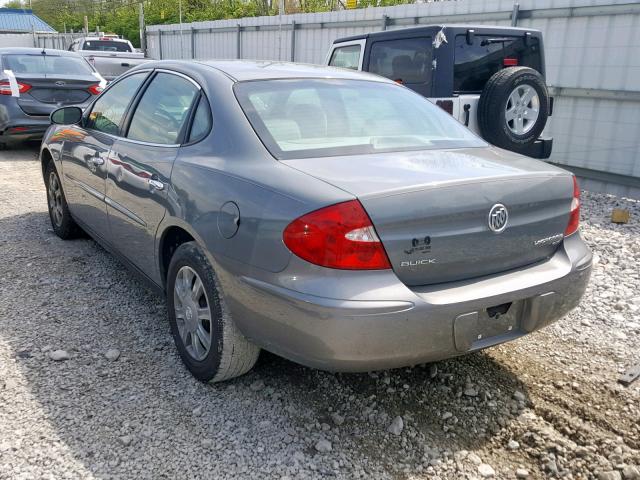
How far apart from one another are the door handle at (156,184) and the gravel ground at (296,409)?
3.00ft

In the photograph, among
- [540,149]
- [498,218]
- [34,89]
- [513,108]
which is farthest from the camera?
[34,89]

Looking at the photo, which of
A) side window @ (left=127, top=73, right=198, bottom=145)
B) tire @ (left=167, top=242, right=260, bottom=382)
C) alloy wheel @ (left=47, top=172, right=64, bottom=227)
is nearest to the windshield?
side window @ (left=127, top=73, right=198, bottom=145)

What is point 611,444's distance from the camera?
262 centimetres

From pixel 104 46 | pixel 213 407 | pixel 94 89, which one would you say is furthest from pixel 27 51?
pixel 104 46

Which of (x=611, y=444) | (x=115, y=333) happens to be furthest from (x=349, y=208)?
(x=115, y=333)

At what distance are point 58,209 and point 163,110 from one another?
224cm

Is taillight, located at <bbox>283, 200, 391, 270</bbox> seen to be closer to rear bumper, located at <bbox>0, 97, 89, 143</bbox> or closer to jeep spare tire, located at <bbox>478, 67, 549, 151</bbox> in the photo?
jeep spare tire, located at <bbox>478, 67, 549, 151</bbox>

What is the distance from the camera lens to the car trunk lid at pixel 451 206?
2.38 metres

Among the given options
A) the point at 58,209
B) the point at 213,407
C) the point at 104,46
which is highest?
the point at 104,46

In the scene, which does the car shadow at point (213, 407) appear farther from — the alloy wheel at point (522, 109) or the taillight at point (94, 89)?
the taillight at point (94, 89)

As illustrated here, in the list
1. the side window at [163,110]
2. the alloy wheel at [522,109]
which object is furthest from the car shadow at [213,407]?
the alloy wheel at [522,109]

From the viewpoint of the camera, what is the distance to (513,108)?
6.44 m

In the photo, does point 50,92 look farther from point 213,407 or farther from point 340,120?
point 213,407

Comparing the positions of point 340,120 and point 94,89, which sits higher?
point 340,120
